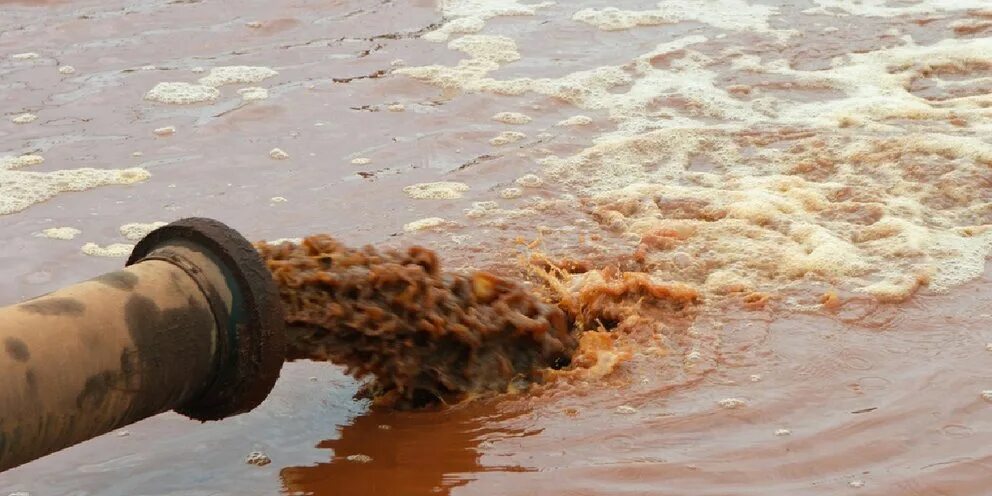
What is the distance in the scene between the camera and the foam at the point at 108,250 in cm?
538

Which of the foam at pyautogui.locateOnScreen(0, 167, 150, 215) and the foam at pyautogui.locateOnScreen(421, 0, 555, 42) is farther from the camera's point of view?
the foam at pyautogui.locateOnScreen(421, 0, 555, 42)

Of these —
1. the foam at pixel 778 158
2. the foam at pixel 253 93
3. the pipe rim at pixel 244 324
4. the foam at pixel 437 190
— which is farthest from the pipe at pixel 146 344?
the foam at pixel 253 93

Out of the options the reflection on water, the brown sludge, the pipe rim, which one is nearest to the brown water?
the reflection on water

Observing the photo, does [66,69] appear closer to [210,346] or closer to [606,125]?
[606,125]

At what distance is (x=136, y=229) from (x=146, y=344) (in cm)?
267

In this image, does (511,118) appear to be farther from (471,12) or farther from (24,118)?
(24,118)

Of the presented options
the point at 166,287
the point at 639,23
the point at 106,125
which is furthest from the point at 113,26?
the point at 166,287

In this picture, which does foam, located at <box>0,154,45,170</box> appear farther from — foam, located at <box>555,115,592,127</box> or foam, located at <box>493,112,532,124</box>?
foam, located at <box>555,115,592,127</box>

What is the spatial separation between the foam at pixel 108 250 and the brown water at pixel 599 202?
81 millimetres

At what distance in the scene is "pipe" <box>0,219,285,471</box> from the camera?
9.56 ft

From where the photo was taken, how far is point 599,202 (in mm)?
5938

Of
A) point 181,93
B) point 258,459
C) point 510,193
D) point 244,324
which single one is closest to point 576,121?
point 510,193

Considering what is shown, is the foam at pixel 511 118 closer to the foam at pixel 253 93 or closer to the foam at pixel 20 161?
the foam at pixel 253 93

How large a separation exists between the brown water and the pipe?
39 centimetres
